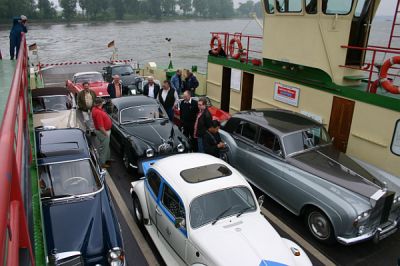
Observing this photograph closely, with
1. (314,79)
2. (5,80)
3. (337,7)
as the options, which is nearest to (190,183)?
(5,80)

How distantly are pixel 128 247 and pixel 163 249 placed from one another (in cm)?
86

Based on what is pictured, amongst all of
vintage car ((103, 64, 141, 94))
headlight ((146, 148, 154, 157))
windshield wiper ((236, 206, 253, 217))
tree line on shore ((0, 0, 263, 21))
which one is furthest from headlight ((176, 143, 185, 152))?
tree line on shore ((0, 0, 263, 21))

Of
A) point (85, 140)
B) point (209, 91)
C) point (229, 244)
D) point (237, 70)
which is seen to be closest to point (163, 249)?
point (229, 244)

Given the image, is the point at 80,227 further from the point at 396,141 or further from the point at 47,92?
the point at 47,92

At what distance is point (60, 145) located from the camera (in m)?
5.94

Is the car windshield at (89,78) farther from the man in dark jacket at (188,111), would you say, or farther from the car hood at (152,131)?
the man in dark jacket at (188,111)

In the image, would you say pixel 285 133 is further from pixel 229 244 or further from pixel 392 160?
pixel 229 244

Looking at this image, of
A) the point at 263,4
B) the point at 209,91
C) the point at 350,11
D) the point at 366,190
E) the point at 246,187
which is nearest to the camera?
the point at 246,187

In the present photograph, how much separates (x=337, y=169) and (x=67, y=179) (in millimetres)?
4634

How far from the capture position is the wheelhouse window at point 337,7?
794 cm

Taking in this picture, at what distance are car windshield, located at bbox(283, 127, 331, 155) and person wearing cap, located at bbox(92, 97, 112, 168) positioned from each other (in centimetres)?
414

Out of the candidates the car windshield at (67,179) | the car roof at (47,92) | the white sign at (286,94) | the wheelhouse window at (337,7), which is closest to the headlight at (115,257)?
the car windshield at (67,179)

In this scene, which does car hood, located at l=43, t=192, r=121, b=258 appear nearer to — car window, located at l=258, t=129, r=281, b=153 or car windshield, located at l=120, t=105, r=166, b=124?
car window, located at l=258, t=129, r=281, b=153

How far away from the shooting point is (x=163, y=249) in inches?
200
